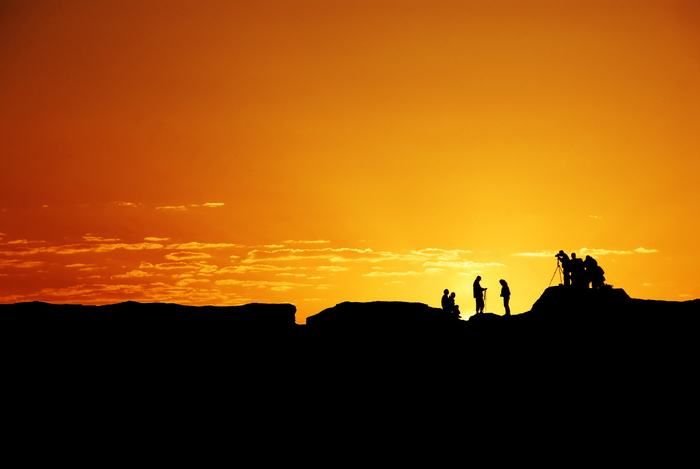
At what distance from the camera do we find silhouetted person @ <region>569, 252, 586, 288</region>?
3575cm

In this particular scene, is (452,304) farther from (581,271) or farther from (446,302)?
(581,271)

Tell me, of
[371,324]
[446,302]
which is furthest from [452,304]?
[371,324]

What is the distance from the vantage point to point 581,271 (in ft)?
117

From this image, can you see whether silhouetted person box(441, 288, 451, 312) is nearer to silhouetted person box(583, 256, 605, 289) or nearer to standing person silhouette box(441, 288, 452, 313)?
standing person silhouette box(441, 288, 452, 313)

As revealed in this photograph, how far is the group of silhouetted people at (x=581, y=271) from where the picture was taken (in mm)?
35781

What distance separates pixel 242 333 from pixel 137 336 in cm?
669

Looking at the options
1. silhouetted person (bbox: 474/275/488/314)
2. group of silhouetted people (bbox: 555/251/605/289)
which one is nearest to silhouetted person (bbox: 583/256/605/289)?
group of silhouetted people (bbox: 555/251/605/289)

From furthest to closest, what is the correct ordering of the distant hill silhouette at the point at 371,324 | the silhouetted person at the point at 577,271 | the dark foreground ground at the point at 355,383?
the dark foreground ground at the point at 355,383, the distant hill silhouette at the point at 371,324, the silhouetted person at the point at 577,271

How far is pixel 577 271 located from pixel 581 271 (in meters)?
0.22

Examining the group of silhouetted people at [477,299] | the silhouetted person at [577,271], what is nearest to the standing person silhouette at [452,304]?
the group of silhouetted people at [477,299]

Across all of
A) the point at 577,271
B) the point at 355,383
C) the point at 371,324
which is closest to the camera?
the point at 577,271

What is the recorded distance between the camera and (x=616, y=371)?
38.7 m

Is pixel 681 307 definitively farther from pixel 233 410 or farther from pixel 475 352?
pixel 233 410

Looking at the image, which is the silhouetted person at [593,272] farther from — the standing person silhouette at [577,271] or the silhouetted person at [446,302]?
the silhouetted person at [446,302]
